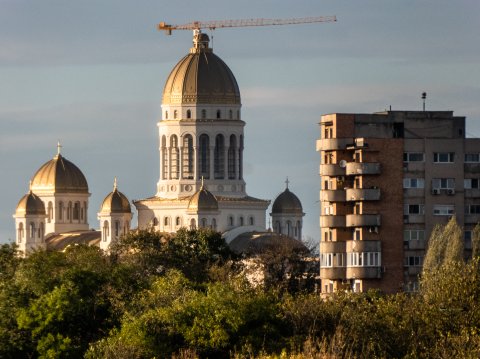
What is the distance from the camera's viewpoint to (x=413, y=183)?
146250mm

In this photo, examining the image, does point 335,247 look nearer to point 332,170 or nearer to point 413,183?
point 332,170

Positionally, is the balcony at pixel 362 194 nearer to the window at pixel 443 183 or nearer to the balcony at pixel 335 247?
the balcony at pixel 335 247

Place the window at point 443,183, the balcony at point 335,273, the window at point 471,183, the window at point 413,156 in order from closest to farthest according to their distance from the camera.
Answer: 1. the balcony at point 335,273
2. the window at point 413,156
3. the window at point 443,183
4. the window at point 471,183

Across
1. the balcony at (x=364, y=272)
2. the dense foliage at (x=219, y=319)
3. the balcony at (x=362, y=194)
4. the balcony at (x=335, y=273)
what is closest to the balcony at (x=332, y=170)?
the balcony at (x=362, y=194)

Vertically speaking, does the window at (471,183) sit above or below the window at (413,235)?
above

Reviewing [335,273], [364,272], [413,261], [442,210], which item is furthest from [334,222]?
[442,210]

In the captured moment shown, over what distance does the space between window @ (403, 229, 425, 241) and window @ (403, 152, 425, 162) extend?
3514 millimetres

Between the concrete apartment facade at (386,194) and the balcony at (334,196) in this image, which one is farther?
the balcony at (334,196)

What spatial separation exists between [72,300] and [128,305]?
2.23 m

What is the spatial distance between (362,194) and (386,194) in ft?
5.17

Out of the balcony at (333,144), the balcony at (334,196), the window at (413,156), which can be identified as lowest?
the balcony at (334,196)

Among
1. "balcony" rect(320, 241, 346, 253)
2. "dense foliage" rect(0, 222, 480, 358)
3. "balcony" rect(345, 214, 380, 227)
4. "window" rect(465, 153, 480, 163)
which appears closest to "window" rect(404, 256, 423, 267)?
"balcony" rect(345, 214, 380, 227)

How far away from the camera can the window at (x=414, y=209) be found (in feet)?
479

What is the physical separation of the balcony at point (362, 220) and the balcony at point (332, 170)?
85.8 inches
